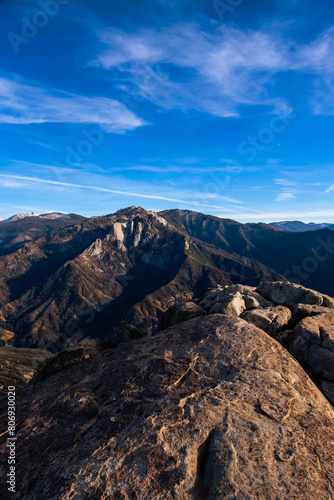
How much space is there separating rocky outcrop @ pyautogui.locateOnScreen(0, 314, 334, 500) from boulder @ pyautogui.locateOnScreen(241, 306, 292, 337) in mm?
3513

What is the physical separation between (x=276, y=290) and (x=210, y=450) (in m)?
23.5

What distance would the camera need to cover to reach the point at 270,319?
2252 cm

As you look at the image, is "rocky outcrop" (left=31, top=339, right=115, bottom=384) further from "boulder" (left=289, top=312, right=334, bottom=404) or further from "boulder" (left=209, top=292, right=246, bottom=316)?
"boulder" (left=289, top=312, right=334, bottom=404)

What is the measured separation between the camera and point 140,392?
14.8 m

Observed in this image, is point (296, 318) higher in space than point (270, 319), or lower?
lower

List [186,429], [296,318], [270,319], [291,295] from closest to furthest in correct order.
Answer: [186,429] → [270,319] → [296,318] → [291,295]

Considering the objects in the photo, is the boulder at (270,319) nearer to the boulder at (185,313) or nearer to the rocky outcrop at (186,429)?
the rocky outcrop at (186,429)

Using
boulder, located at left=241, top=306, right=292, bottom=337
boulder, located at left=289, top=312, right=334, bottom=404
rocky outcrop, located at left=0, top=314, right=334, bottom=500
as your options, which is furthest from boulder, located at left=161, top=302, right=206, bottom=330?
boulder, located at left=289, top=312, right=334, bottom=404

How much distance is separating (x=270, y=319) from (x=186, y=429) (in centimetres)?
1425

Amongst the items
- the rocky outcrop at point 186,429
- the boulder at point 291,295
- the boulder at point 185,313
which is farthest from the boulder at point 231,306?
the boulder at point 291,295

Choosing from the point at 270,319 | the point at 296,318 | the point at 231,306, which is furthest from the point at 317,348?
the point at 231,306

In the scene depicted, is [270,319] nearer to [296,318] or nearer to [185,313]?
[296,318]

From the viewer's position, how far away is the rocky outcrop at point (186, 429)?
9.64 metres

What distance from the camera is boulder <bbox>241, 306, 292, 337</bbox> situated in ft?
73.0
